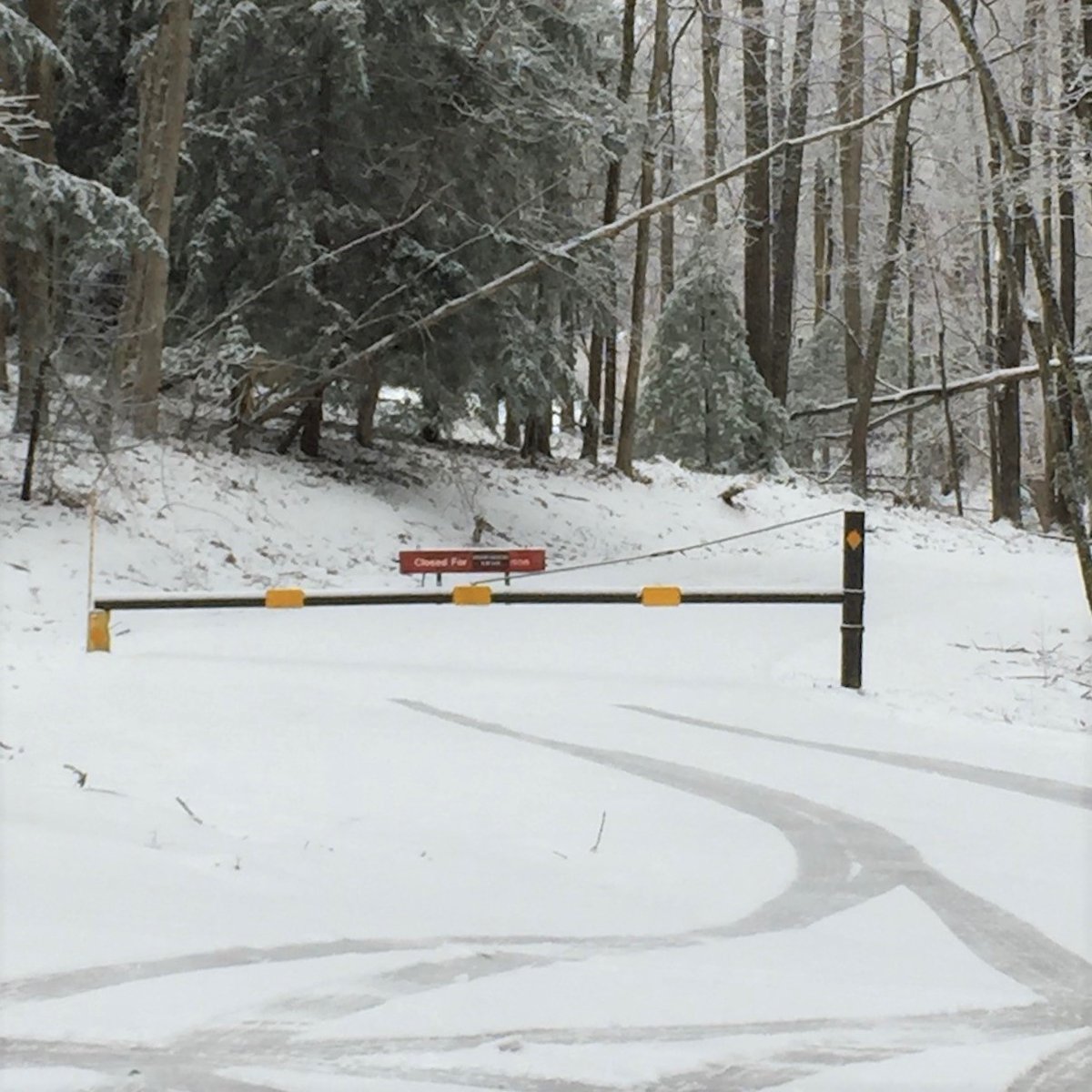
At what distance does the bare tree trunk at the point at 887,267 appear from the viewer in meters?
20.9

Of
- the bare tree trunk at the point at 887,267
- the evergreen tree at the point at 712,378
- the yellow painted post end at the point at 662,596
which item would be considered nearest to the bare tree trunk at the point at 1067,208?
the bare tree trunk at the point at 887,267

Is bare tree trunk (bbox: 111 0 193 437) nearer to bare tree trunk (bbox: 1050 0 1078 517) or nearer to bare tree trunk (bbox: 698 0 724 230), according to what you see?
bare tree trunk (bbox: 1050 0 1078 517)

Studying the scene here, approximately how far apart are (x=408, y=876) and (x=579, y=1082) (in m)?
1.53

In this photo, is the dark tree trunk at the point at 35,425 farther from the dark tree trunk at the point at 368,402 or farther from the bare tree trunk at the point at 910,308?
the bare tree trunk at the point at 910,308

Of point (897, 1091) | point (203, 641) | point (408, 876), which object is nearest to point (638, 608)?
point (203, 641)

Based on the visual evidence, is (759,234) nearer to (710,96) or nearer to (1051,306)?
(710,96)

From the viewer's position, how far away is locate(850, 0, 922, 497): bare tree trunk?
68.5 feet

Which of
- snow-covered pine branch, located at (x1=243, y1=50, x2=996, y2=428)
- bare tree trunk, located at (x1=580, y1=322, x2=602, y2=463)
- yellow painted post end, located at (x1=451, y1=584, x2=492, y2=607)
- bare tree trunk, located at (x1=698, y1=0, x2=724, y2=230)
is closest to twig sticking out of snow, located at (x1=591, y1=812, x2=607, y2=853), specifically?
yellow painted post end, located at (x1=451, y1=584, x2=492, y2=607)

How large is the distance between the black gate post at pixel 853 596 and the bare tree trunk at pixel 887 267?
44.3 feet

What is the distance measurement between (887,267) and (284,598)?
16.2 meters

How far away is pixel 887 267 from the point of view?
21984 mm

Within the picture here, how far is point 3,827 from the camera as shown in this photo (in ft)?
13.6

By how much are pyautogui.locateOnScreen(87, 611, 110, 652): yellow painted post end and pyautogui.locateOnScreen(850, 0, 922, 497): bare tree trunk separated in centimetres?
1567

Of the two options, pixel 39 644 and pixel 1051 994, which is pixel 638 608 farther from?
pixel 1051 994
